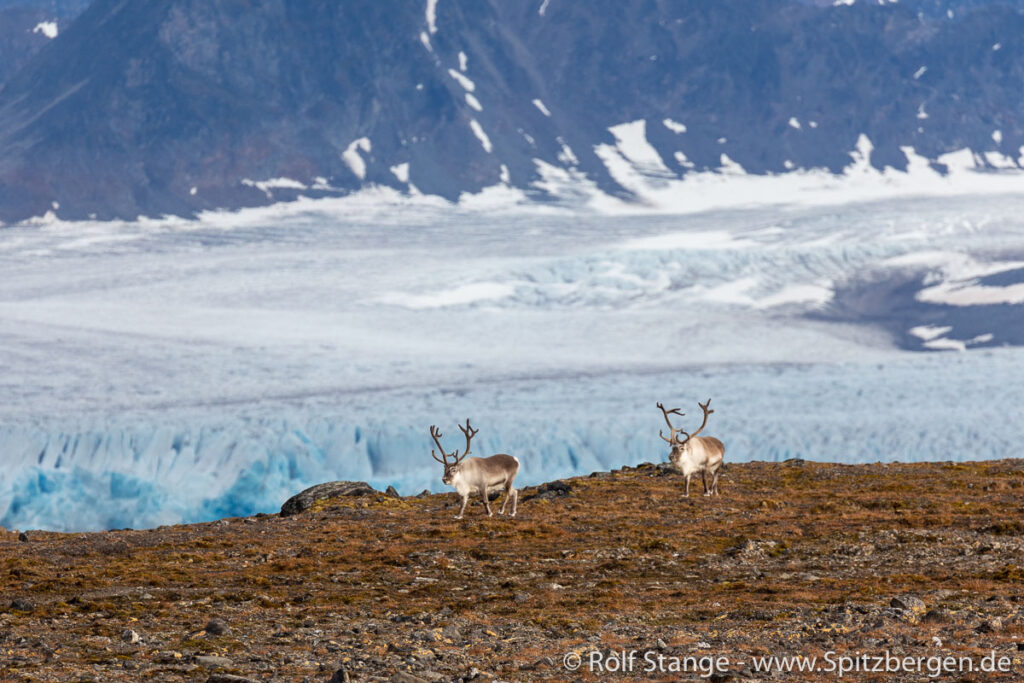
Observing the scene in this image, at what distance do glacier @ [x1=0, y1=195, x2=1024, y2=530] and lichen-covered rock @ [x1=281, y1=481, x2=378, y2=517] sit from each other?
41.9m

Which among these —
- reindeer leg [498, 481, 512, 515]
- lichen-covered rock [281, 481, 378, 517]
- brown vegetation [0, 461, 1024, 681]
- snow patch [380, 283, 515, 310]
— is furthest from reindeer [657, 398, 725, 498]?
snow patch [380, 283, 515, 310]

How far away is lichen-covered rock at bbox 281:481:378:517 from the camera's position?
41.8 meters

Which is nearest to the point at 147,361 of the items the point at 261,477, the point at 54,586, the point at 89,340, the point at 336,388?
the point at 89,340

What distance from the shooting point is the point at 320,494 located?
43.0 meters

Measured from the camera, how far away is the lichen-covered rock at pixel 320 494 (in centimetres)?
4178

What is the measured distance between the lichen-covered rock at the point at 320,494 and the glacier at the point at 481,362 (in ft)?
138

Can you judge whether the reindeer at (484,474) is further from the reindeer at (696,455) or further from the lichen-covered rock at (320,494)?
the lichen-covered rock at (320,494)

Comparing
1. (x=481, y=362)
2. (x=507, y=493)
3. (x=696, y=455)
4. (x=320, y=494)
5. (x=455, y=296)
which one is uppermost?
(x=455, y=296)

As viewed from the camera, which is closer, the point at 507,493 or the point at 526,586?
the point at 526,586

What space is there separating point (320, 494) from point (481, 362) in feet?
312

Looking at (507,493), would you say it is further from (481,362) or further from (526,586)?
(481,362)

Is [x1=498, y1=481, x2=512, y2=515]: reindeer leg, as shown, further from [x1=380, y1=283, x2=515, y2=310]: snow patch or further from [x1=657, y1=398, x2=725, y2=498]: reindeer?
[x1=380, y1=283, x2=515, y2=310]: snow patch

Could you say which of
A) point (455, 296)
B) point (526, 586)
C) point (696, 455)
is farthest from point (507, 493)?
point (455, 296)

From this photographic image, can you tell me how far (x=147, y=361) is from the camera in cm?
12625
